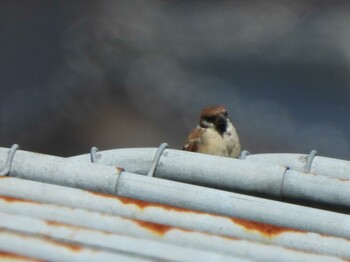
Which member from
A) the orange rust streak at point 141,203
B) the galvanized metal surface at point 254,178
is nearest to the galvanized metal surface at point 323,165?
the galvanized metal surface at point 254,178

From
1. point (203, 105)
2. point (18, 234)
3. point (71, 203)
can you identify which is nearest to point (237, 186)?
point (71, 203)

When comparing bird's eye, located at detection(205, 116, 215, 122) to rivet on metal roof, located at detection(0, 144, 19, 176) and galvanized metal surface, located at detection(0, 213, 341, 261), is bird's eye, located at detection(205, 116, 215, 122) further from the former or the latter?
galvanized metal surface, located at detection(0, 213, 341, 261)

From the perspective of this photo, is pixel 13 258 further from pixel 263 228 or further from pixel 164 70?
pixel 164 70

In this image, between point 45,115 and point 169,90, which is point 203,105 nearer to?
point 169,90

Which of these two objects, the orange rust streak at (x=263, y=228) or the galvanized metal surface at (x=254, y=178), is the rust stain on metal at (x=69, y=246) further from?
the galvanized metal surface at (x=254, y=178)

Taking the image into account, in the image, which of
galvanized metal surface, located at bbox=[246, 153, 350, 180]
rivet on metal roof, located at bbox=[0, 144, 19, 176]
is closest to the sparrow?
galvanized metal surface, located at bbox=[246, 153, 350, 180]

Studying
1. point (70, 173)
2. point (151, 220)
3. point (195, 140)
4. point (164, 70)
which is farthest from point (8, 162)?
point (164, 70)

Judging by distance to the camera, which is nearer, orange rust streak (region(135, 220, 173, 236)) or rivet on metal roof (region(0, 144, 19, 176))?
orange rust streak (region(135, 220, 173, 236))
